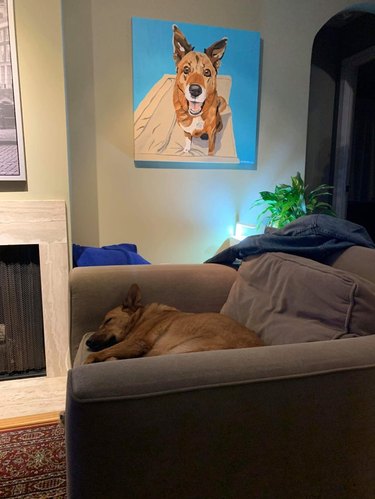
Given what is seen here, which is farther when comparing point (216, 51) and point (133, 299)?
point (216, 51)

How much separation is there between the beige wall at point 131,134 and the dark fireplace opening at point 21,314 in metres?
0.45

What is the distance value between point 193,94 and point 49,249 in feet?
4.58

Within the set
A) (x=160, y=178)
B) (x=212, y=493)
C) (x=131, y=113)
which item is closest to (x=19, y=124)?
(x=131, y=113)

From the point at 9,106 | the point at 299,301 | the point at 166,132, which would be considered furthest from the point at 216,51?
the point at 299,301

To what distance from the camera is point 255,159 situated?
276 centimetres

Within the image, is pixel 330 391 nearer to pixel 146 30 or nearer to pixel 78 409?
pixel 78 409

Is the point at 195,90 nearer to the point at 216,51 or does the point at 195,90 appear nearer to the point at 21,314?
the point at 216,51

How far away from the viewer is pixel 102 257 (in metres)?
2.23

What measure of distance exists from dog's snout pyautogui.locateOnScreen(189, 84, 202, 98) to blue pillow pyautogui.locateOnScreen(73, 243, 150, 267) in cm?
115

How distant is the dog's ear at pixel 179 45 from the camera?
244 centimetres

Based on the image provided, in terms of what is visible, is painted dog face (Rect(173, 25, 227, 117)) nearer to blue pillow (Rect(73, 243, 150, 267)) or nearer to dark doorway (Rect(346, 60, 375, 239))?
blue pillow (Rect(73, 243, 150, 267))

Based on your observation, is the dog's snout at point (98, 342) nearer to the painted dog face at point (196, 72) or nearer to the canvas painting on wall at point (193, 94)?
the canvas painting on wall at point (193, 94)

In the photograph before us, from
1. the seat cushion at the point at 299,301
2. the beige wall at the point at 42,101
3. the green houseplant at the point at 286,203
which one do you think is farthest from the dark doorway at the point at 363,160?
the beige wall at the point at 42,101

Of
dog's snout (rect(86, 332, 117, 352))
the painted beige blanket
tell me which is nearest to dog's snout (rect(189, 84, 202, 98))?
Answer: the painted beige blanket
